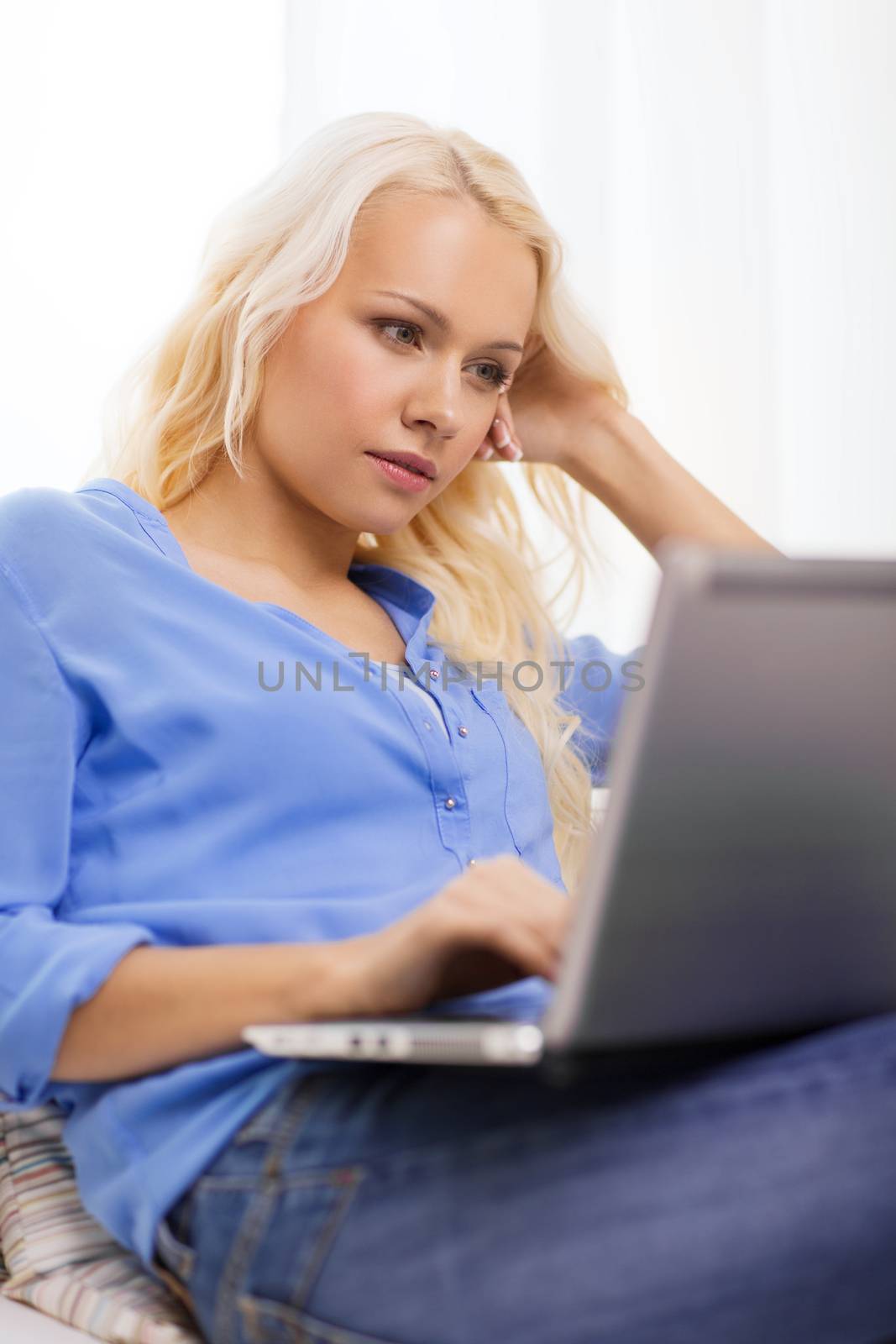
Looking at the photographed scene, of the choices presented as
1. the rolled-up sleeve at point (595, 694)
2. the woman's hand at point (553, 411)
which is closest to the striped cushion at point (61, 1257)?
the rolled-up sleeve at point (595, 694)

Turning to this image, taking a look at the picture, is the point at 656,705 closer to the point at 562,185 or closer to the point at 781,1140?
the point at 781,1140

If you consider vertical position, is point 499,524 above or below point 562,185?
below

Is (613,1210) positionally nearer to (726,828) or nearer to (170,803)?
(726,828)

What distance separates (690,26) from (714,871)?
6.84ft

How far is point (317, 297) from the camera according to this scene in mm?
1318

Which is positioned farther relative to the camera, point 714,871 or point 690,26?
point 690,26

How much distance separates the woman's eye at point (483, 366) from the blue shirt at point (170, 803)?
29cm

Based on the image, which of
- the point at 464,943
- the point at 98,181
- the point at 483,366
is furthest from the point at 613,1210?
the point at 98,181

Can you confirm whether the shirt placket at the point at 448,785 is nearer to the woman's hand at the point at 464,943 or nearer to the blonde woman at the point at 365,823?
the blonde woman at the point at 365,823

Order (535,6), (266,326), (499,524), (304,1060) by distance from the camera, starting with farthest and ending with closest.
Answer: (535,6) → (499,524) → (266,326) → (304,1060)

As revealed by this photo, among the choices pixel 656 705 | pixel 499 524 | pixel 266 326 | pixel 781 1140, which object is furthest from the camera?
pixel 499 524

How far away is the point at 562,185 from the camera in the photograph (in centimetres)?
221

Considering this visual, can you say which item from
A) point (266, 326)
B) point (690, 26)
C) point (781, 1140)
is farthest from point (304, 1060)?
Answer: point (690, 26)

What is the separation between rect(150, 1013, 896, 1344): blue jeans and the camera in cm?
68
